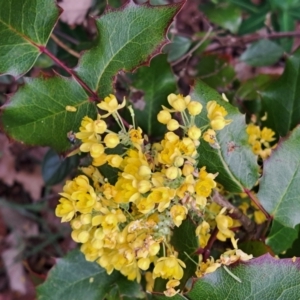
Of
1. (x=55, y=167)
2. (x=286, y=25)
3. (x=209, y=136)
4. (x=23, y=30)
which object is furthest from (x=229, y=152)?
(x=286, y=25)

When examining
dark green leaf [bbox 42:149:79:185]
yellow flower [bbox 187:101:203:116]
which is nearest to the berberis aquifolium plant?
yellow flower [bbox 187:101:203:116]

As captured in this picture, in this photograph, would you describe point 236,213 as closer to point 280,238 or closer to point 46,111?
point 280,238

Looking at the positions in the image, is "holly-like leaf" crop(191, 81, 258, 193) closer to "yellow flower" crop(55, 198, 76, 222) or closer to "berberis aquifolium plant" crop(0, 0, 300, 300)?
"berberis aquifolium plant" crop(0, 0, 300, 300)

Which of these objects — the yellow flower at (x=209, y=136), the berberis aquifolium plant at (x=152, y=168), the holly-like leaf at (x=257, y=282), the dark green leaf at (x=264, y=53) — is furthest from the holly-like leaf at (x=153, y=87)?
the dark green leaf at (x=264, y=53)

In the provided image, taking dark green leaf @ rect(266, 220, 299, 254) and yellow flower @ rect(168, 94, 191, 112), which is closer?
yellow flower @ rect(168, 94, 191, 112)

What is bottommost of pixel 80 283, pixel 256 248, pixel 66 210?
pixel 80 283

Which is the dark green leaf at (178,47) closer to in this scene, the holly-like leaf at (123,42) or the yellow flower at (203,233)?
the holly-like leaf at (123,42)

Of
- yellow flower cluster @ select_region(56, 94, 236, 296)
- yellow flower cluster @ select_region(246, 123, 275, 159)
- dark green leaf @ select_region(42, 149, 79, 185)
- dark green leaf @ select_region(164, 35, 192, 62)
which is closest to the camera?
yellow flower cluster @ select_region(56, 94, 236, 296)
